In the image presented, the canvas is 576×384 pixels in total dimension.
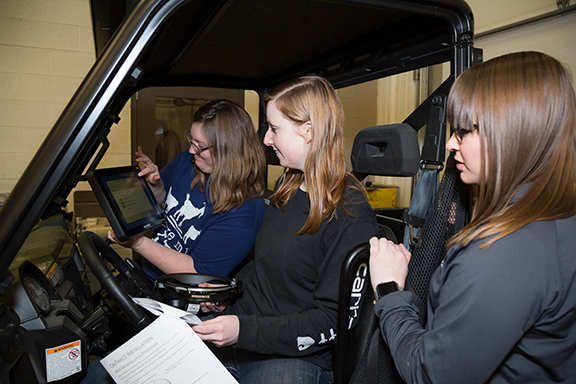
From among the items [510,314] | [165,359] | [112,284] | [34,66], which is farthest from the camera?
[34,66]

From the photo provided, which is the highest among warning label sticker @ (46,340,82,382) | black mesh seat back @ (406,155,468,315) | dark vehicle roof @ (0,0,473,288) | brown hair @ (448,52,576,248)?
dark vehicle roof @ (0,0,473,288)

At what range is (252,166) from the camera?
1820mm

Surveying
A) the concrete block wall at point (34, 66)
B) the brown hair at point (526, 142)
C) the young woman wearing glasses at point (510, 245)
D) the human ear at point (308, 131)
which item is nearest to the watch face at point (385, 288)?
the young woman wearing glasses at point (510, 245)

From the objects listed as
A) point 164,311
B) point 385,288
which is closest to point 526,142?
point 385,288

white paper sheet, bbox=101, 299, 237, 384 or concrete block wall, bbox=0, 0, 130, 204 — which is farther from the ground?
concrete block wall, bbox=0, 0, 130, 204

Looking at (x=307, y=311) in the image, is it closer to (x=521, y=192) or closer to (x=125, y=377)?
(x=125, y=377)

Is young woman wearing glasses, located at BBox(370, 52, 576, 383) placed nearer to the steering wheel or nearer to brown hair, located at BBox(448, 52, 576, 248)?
brown hair, located at BBox(448, 52, 576, 248)

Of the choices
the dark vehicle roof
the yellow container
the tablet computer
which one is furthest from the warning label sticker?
the yellow container

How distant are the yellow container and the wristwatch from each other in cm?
323

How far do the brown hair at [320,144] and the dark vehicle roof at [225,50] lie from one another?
23 cm

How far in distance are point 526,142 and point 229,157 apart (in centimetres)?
124

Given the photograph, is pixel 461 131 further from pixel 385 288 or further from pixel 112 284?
pixel 112 284

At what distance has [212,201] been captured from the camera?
67.0 inches

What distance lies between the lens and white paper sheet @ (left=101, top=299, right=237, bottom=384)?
34.9 inches
